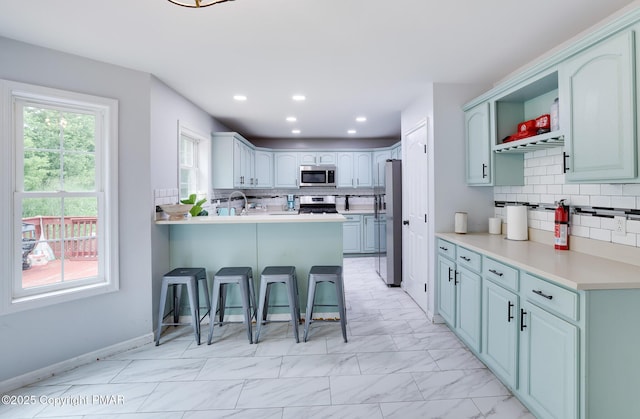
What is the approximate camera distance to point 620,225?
1.99 m

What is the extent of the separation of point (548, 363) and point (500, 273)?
0.58 meters

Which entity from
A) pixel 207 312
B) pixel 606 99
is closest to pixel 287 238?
pixel 207 312

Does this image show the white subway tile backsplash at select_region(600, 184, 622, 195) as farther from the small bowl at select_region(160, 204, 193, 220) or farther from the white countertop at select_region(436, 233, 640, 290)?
the small bowl at select_region(160, 204, 193, 220)

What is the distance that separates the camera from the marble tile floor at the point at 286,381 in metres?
1.97

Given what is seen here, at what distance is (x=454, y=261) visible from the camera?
2832 mm

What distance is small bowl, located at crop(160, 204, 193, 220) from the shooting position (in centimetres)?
305

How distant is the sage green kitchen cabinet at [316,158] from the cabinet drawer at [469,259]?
13.7ft

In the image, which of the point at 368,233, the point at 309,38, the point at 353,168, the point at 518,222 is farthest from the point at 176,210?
the point at 353,168

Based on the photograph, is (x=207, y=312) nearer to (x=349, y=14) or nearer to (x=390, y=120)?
(x=349, y=14)

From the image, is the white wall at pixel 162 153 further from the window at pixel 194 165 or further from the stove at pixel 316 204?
the stove at pixel 316 204

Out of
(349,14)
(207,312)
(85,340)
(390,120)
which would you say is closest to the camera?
(349,14)

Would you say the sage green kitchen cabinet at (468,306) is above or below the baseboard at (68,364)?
above

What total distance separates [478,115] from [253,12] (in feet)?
7.16

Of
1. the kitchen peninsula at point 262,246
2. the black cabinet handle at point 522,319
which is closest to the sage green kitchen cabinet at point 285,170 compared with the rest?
the kitchen peninsula at point 262,246
